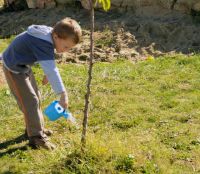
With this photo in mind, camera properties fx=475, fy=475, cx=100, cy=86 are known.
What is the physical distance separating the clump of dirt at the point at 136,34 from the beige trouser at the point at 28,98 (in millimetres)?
3516

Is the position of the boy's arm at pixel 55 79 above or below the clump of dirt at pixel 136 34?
above

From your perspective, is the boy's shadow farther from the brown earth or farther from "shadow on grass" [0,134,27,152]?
the brown earth

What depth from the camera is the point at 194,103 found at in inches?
232

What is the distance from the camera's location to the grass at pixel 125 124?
4.18 meters

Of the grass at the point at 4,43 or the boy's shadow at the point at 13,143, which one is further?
the grass at the point at 4,43

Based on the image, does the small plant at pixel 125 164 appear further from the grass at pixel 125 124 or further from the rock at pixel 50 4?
A: the rock at pixel 50 4

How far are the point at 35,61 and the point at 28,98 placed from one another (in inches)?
14.9

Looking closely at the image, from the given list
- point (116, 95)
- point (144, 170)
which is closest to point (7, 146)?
point (144, 170)

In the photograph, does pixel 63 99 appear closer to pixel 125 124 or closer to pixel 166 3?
pixel 125 124

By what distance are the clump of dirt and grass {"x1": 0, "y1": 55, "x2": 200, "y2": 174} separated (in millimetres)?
543

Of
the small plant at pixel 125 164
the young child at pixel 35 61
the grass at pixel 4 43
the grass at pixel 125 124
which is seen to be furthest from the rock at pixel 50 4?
the small plant at pixel 125 164

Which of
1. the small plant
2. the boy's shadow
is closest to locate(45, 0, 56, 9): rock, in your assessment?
the boy's shadow

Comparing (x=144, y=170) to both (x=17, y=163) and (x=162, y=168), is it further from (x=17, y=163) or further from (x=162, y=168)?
(x=17, y=163)

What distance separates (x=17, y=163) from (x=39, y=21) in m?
6.04
